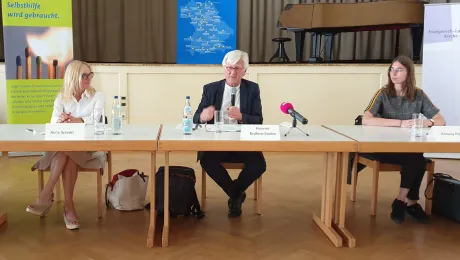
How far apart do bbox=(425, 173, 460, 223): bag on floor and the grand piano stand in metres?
3.09

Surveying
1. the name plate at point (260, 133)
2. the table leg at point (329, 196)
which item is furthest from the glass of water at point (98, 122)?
the table leg at point (329, 196)

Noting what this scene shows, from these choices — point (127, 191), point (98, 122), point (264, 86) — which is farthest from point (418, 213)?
point (264, 86)

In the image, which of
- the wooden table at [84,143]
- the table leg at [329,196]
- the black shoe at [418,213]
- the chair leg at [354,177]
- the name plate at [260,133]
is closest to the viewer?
the wooden table at [84,143]

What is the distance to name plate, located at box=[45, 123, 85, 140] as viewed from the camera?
2.54 m

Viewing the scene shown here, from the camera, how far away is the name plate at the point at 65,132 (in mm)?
2535

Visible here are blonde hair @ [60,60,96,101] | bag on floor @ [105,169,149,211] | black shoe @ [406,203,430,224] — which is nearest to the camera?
blonde hair @ [60,60,96,101]

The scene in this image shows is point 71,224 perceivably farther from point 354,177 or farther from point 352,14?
point 352,14

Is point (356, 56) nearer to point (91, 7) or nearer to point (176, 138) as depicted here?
point (91, 7)

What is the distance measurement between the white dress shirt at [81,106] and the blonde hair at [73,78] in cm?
5

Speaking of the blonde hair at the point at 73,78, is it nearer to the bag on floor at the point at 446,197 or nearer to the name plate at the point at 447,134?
the name plate at the point at 447,134

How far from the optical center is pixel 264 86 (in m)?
6.01

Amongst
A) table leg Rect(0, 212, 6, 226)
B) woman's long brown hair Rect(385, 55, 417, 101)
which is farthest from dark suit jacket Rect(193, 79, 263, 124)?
table leg Rect(0, 212, 6, 226)

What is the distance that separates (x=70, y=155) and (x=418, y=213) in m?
2.31

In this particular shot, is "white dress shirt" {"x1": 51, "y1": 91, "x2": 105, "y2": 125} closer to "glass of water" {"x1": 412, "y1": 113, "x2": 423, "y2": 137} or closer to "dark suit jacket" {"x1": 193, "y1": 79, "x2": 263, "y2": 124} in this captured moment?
"dark suit jacket" {"x1": 193, "y1": 79, "x2": 263, "y2": 124}
